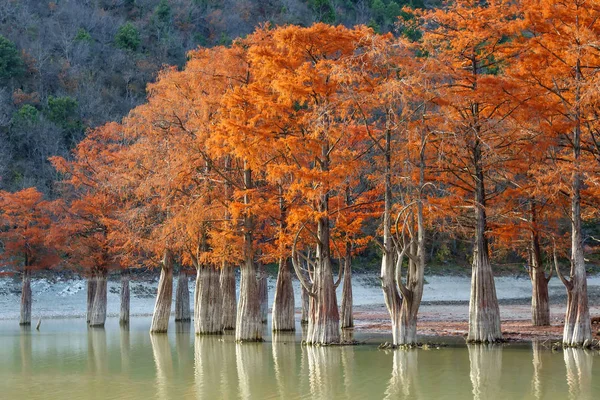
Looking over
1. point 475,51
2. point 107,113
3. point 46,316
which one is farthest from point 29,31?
point 475,51

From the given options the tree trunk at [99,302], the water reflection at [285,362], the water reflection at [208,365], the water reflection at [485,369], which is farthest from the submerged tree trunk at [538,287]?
the tree trunk at [99,302]

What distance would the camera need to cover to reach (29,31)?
87.0 metres

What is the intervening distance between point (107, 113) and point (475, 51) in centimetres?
5438

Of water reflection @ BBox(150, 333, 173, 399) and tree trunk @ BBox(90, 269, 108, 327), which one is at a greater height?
tree trunk @ BBox(90, 269, 108, 327)

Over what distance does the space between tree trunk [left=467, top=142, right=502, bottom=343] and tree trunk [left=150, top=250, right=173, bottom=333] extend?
53.0 ft

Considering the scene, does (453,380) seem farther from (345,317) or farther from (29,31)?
(29,31)

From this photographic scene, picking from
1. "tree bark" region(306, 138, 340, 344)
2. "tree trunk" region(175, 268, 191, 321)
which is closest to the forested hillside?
"tree trunk" region(175, 268, 191, 321)

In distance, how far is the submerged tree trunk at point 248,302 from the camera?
31.1 m

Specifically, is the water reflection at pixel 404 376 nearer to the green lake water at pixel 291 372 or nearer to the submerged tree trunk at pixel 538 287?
the green lake water at pixel 291 372

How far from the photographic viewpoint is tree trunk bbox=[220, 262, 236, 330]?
36.5m

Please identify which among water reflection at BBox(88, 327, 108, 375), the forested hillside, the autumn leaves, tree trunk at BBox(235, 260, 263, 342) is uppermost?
the forested hillside

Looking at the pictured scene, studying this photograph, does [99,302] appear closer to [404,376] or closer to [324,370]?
[324,370]

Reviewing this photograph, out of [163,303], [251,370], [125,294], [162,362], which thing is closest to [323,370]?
[251,370]

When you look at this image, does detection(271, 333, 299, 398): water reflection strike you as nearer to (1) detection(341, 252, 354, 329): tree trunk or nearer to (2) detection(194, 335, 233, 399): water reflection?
(2) detection(194, 335, 233, 399): water reflection
